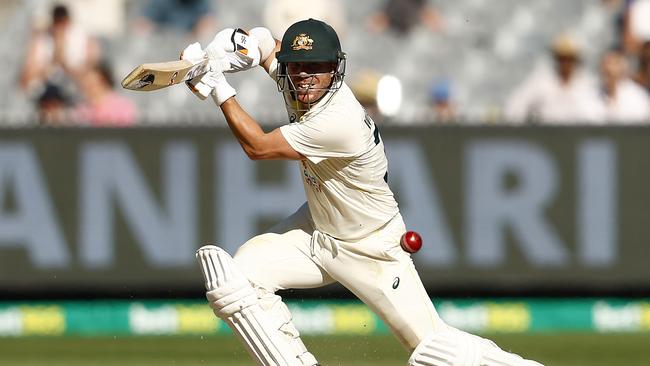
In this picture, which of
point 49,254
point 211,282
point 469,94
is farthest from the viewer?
point 469,94

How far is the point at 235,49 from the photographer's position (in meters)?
5.24

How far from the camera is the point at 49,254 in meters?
8.84

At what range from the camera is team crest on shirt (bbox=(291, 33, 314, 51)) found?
5.14m

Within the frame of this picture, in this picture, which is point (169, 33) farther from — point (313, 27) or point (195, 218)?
point (313, 27)

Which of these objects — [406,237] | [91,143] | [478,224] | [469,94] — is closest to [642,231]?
[478,224]

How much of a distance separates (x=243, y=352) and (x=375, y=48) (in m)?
3.15

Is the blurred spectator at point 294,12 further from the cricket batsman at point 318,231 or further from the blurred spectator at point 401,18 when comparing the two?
the cricket batsman at point 318,231

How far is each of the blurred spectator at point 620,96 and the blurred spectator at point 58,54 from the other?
3467 millimetres

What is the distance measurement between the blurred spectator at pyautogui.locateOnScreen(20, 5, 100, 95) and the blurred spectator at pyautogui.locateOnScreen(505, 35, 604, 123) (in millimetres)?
2951

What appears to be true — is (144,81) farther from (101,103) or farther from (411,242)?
(101,103)

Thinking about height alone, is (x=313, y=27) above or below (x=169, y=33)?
above

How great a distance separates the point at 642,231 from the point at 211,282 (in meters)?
4.37

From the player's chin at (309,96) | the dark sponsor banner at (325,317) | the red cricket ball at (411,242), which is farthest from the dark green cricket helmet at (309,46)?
the dark sponsor banner at (325,317)

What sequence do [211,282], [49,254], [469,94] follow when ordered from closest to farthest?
[211,282] → [49,254] → [469,94]
